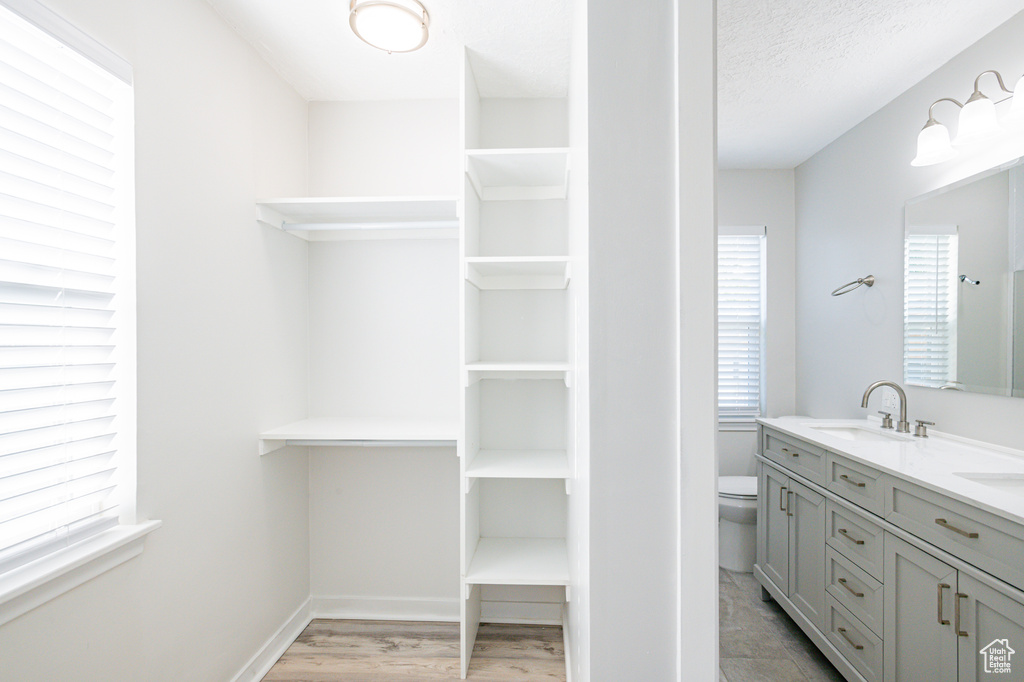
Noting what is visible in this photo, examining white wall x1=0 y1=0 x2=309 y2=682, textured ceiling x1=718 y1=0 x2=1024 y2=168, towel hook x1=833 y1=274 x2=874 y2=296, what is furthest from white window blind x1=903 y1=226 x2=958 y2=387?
white wall x1=0 y1=0 x2=309 y2=682

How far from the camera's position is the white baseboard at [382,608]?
2.48 m

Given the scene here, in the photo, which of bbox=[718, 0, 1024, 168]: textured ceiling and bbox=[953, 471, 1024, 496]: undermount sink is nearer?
bbox=[953, 471, 1024, 496]: undermount sink

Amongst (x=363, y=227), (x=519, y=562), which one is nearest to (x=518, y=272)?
(x=363, y=227)

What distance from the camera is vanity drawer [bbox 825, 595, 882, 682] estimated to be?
172cm

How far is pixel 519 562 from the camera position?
2.16 meters

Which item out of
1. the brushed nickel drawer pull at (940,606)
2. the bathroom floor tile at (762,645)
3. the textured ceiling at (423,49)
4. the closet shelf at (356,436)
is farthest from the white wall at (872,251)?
the closet shelf at (356,436)

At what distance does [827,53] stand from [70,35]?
8.26 ft

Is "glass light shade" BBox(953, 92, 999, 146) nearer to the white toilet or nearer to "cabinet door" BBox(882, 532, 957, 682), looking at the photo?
"cabinet door" BBox(882, 532, 957, 682)

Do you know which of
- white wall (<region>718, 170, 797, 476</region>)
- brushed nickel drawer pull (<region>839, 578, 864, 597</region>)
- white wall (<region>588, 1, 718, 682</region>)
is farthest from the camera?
white wall (<region>718, 170, 797, 476</region>)

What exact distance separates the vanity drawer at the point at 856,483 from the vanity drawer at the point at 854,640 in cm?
43

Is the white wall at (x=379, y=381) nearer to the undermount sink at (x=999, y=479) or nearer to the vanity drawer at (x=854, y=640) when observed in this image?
the vanity drawer at (x=854, y=640)

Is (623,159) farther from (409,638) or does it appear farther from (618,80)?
(409,638)

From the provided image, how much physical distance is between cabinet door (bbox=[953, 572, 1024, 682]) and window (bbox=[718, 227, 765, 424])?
6.88 feet

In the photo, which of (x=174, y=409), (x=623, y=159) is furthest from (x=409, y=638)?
(x=623, y=159)
